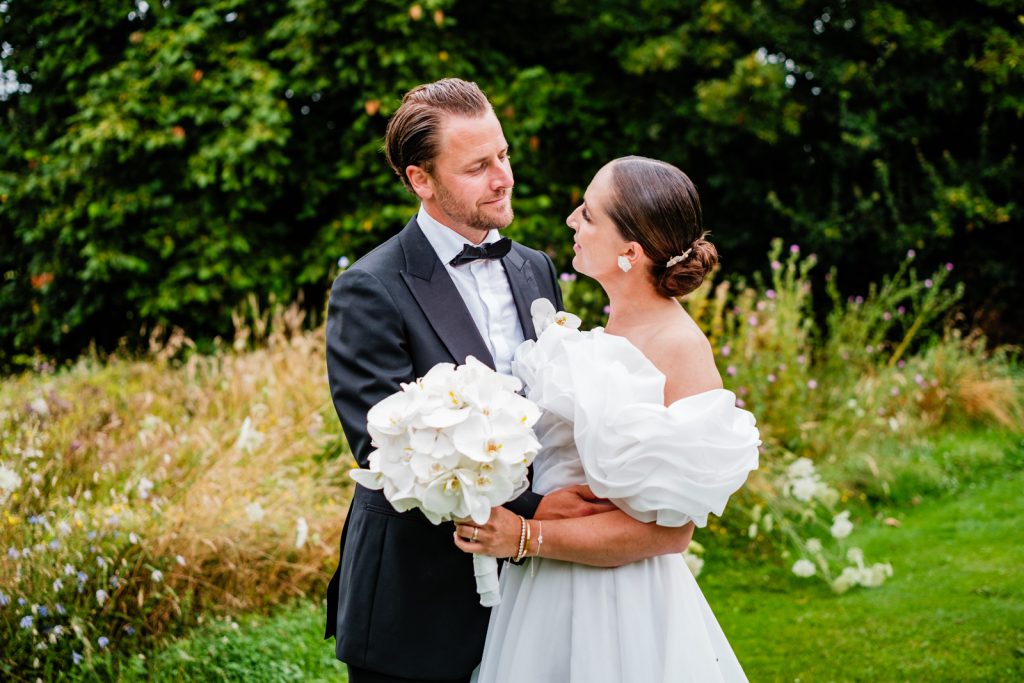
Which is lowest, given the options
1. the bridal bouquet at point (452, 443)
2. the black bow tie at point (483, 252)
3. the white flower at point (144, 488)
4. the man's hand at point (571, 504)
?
the white flower at point (144, 488)

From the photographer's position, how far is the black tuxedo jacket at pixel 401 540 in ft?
7.54

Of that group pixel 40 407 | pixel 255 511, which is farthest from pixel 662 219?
pixel 40 407

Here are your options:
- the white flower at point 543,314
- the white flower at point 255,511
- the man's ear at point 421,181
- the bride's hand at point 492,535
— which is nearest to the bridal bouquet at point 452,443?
the bride's hand at point 492,535

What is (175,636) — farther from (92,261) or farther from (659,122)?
(659,122)

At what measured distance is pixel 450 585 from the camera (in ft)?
7.79

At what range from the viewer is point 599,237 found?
2.39m

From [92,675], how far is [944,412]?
726 centimetres

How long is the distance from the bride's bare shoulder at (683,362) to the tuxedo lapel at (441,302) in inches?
18.4

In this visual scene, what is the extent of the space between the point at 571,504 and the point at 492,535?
265mm

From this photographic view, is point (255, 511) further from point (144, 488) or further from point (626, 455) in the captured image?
point (626, 455)

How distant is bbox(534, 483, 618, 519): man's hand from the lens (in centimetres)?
223

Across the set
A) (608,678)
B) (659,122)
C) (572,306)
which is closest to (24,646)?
(608,678)

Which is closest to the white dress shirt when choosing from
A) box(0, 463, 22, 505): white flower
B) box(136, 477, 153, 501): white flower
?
box(136, 477, 153, 501): white flower

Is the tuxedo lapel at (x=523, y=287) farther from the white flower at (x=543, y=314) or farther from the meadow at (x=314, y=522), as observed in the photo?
the meadow at (x=314, y=522)
